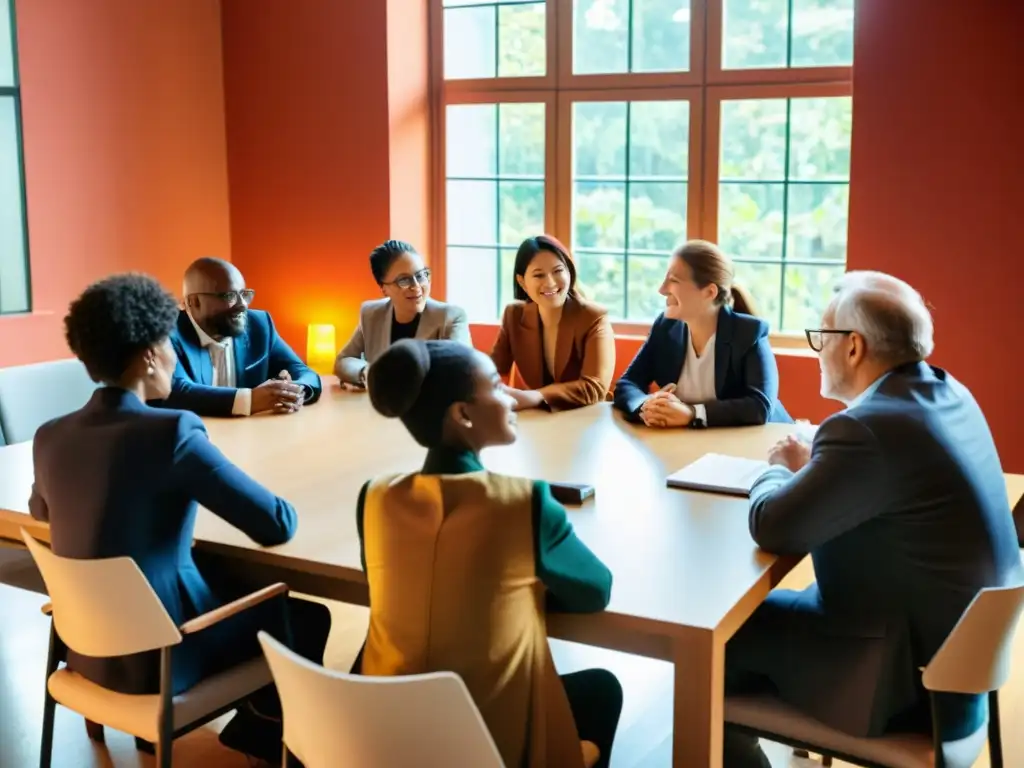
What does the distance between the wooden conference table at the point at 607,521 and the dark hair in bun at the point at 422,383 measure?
15.8 inches

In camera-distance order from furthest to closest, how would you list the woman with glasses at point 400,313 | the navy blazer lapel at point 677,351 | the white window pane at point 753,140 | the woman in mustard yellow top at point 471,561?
the white window pane at point 753,140, the woman with glasses at point 400,313, the navy blazer lapel at point 677,351, the woman in mustard yellow top at point 471,561

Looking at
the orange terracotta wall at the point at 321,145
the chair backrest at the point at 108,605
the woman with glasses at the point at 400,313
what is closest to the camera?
the chair backrest at the point at 108,605

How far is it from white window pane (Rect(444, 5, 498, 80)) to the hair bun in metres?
4.49

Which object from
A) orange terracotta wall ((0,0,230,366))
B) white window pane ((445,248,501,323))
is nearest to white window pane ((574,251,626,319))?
white window pane ((445,248,501,323))

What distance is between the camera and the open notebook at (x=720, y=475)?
263 cm

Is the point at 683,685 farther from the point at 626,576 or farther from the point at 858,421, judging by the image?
the point at 858,421

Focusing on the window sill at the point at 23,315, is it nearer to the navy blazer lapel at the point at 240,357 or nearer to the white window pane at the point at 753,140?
the navy blazer lapel at the point at 240,357

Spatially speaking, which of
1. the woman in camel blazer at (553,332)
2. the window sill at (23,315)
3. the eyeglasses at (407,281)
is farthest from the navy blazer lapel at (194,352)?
the window sill at (23,315)

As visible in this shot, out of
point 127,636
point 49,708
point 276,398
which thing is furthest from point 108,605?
point 276,398

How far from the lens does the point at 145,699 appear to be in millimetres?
2215

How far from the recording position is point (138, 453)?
2.15 metres

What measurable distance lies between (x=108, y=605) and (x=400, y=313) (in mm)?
2242

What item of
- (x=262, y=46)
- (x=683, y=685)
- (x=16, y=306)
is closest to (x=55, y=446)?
(x=683, y=685)

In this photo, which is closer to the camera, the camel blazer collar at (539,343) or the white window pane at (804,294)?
the camel blazer collar at (539,343)
